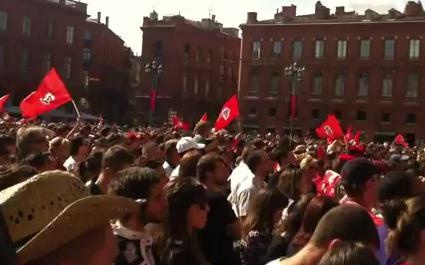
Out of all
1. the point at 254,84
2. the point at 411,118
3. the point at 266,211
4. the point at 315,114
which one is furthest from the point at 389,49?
the point at 266,211

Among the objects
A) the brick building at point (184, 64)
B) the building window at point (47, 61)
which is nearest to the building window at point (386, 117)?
the brick building at point (184, 64)

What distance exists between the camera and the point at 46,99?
1582 cm

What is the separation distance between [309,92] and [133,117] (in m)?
18.6

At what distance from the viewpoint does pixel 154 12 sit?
7888cm

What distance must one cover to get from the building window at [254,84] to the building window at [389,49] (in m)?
12.6

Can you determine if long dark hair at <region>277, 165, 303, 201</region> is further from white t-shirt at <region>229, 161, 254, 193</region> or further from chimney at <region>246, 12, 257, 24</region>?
chimney at <region>246, 12, 257, 24</region>

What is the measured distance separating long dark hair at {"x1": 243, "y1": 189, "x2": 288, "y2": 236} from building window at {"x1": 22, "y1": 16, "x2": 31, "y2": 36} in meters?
60.9

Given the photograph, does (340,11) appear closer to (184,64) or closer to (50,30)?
(184,64)

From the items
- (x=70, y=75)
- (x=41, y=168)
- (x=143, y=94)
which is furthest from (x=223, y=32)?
(x=41, y=168)

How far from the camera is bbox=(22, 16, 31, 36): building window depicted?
209ft

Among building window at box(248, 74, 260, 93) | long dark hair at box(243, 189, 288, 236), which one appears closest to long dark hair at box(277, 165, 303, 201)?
long dark hair at box(243, 189, 288, 236)

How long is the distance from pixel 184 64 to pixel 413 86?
75.9ft

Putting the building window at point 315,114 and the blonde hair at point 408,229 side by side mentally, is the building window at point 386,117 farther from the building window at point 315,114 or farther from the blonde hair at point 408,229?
the blonde hair at point 408,229

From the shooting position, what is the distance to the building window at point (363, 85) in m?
66.8
